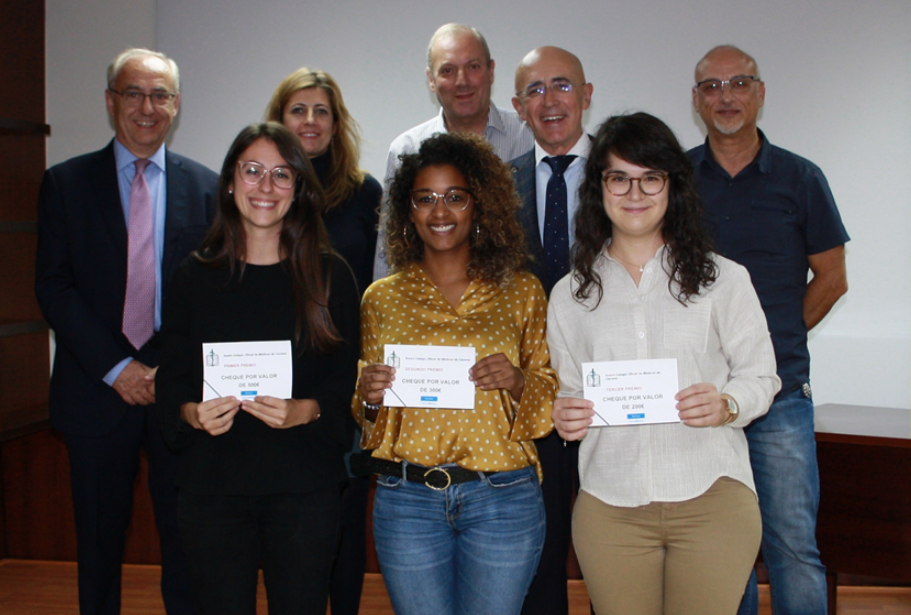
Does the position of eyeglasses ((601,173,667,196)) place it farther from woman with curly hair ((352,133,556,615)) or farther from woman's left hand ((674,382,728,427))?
woman's left hand ((674,382,728,427))

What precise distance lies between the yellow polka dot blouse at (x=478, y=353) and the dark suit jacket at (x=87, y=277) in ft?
3.69

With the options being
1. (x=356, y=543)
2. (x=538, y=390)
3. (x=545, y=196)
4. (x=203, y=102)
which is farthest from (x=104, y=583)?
(x=203, y=102)

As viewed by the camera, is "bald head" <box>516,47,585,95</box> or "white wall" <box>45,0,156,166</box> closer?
"bald head" <box>516,47,585,95</box>

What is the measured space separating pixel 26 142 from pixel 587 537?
4098 millimetres

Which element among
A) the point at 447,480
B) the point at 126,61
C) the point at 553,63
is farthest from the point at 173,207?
the point at 447,480

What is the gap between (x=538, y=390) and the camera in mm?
2227

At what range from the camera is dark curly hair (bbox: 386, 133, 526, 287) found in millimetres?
2314

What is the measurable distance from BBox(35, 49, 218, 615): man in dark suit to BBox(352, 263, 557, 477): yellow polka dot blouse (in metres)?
1.10

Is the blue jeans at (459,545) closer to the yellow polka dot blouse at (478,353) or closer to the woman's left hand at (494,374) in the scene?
the yellow polka dot blouse at (478,353)

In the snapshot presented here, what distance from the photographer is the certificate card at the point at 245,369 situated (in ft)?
6.83

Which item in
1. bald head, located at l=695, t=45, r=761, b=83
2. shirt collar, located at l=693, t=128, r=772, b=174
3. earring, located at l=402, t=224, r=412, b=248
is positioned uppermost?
bald head, located at l=695, t=45, r=761, b=83

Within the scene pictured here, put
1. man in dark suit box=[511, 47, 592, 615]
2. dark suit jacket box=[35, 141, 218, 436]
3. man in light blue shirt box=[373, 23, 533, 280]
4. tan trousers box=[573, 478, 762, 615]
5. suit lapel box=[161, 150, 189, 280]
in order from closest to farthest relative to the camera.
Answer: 1. tan trousers box=[573, 478, 762, 615]
2. man in dark suit box=[511, 47, 592, 615]
3. dark suit jacket box=[35, 141, 218, 436]
4. suit lapel box=[161, 150, 189, 280]
5. man in light blue shirt box=[373, 23, 533, 280]

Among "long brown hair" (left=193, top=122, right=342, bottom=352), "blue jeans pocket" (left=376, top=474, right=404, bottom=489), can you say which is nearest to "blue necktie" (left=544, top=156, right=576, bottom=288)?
"long brown hair" (left=193, top=122, right=342, bottom=352)

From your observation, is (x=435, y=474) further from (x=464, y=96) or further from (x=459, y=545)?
(x=464, y=96)
